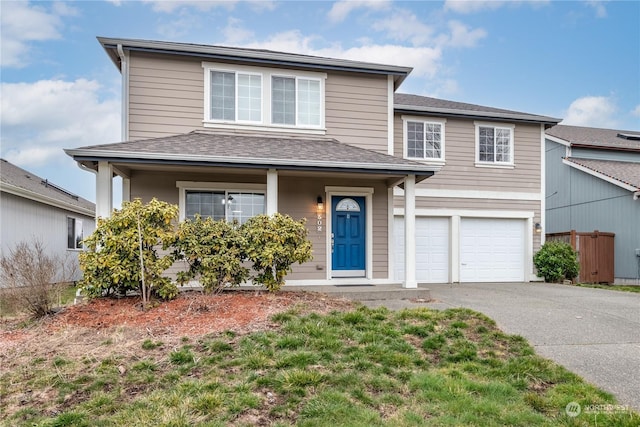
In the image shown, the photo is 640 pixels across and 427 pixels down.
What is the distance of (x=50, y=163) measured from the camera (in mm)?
18578

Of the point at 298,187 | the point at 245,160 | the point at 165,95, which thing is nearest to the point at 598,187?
the point at 298,187

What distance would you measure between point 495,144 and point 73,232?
53.9ft

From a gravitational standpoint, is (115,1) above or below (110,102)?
above

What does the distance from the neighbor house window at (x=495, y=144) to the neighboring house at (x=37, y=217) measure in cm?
1264

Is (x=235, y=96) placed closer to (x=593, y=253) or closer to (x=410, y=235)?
(x=410, y=235)

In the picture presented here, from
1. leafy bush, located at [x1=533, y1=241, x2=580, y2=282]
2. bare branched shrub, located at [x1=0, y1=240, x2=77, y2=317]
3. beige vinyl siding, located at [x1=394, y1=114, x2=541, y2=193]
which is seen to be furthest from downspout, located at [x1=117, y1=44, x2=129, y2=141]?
leafy bush, located at [x1=533, y1=241, x2=580, y2=282]

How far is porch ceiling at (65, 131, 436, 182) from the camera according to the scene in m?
7.54

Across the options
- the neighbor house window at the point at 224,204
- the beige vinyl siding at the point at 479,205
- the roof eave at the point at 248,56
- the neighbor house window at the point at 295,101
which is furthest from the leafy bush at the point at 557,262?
the neighbor house window at the point at 224,204

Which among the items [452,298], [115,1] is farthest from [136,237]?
[115,1]

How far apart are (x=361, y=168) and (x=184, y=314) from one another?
15.1 ft

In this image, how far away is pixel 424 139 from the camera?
12055 millimetres

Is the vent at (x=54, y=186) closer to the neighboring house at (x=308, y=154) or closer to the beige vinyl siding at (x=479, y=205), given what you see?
the neighboring house at (x=308, y=154)

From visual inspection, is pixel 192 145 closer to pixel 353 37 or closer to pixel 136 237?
pixel 136 237

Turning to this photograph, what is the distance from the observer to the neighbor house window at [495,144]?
12477mm
